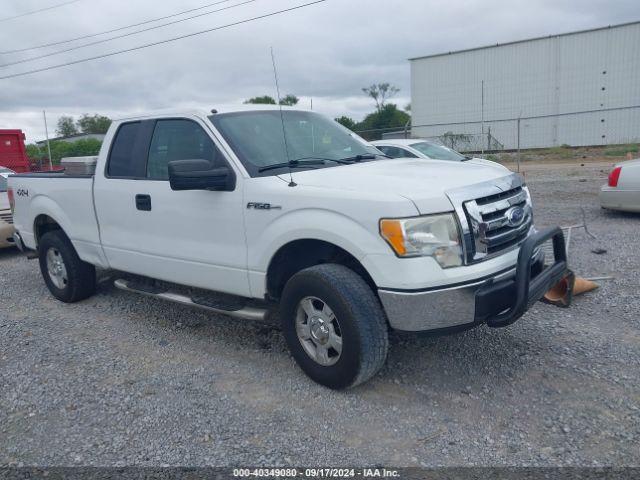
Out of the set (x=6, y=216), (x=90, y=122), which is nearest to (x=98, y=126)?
(x=90, y=122)

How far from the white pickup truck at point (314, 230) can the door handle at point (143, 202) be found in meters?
0.02

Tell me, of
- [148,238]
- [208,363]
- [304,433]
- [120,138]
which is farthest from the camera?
[120,138]

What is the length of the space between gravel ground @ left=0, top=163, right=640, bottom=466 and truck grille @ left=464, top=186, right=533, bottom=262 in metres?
0.95

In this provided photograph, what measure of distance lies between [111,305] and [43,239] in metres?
1.06

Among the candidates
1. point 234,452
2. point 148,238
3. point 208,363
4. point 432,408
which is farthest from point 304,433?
point 148,238

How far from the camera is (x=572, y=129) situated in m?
32.8

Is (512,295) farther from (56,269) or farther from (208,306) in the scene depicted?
(56,269)

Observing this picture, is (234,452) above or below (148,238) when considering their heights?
below

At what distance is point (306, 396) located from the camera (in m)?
3.72

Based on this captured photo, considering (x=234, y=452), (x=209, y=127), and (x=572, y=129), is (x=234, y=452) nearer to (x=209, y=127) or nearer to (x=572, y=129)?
(x=209, y=127)

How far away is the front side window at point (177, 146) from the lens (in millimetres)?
4363

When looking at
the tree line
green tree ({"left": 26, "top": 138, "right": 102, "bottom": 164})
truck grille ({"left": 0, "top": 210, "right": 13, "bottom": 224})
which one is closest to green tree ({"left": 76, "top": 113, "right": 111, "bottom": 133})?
the tree line

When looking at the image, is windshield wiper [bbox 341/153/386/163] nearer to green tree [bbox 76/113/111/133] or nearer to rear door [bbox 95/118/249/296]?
rear door [bbox 95/118/249/296]

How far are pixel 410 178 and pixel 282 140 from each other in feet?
4.06
